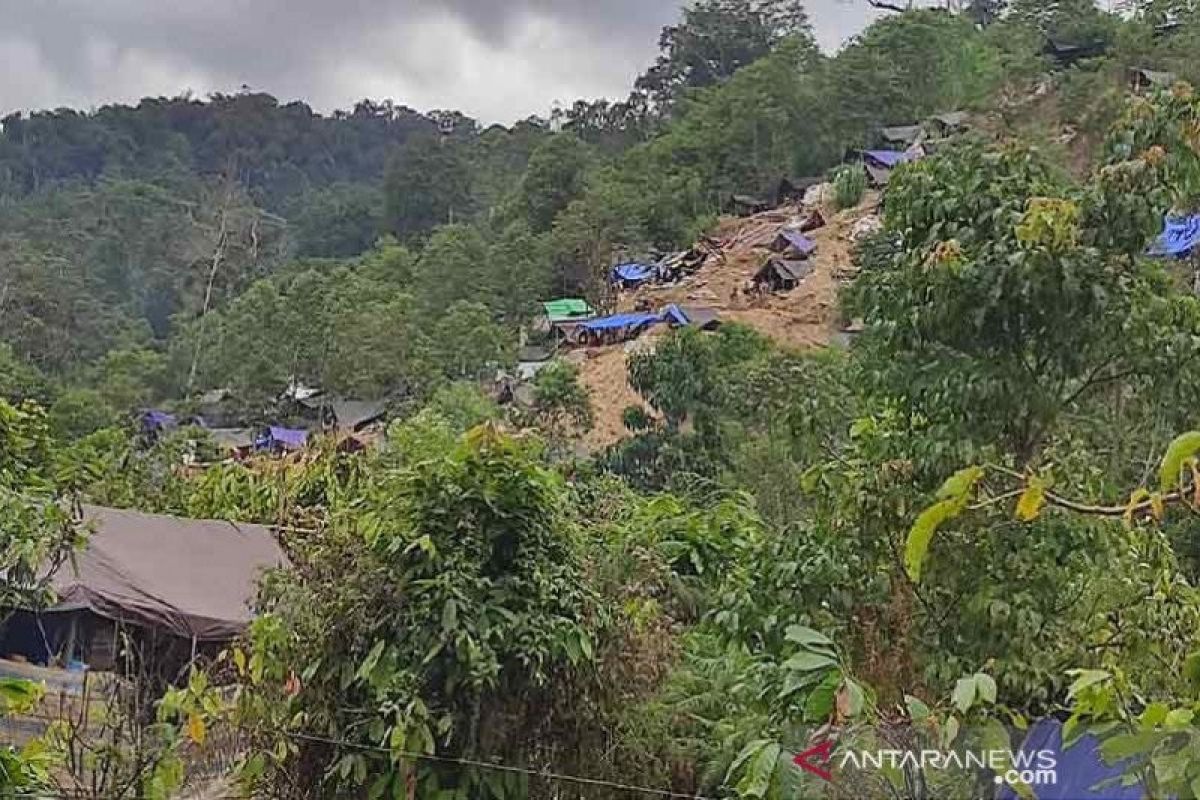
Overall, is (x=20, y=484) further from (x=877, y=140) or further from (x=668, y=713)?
(x=877, y=140)

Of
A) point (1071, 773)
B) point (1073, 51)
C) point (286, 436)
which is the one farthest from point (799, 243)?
point (1071, 773)

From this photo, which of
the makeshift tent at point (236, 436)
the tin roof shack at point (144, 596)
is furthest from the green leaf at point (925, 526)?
the makeshift tent at point (236, 436)

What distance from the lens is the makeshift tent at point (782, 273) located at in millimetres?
28672

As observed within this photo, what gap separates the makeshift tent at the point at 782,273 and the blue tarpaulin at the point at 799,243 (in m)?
0.42

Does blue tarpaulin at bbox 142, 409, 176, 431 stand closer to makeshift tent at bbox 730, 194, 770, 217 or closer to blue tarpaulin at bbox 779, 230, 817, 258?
blue tarpaulin at bbox 779, 230, 817, 258

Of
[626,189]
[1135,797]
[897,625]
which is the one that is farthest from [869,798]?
[626,189]

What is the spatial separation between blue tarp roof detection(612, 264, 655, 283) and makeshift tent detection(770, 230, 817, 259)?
297 centimetres

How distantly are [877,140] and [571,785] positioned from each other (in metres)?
31.8

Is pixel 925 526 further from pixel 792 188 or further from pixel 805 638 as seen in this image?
pixel 792 188

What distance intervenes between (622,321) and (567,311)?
2.31 metres

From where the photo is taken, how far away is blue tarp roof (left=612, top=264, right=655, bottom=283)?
31.0 metres

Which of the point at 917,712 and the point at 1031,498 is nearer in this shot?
the point at 1031,498

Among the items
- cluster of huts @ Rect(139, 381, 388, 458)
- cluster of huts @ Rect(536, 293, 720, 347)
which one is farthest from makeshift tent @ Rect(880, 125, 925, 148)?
cluster of huts @ Rect(139, 381, 388, 458)

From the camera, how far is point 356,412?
2606cm
